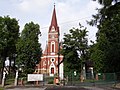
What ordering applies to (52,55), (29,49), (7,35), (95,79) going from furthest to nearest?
1. (52,55)
2. (7,35)
3. (29,49)
4. (95,79)

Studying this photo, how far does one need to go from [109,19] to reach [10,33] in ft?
96.0

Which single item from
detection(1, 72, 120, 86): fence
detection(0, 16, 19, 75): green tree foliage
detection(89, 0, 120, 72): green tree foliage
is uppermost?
detection(0, 16, 19, 75): green tree foliage

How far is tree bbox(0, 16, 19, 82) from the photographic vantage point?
51.2 m

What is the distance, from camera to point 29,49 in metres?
45.5

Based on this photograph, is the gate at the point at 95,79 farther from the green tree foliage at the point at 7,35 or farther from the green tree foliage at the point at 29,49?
the green tree foliage at the point at 7,35

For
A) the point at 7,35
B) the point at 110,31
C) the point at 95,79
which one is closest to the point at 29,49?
the point at 7,35

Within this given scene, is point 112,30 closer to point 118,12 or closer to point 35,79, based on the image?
point 118,12

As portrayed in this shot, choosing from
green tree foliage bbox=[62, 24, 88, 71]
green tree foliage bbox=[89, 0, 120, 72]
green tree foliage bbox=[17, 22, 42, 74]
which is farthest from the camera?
green tree foliage bbox=[62, 24, 88, 71]

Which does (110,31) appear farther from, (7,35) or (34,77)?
(7,35)

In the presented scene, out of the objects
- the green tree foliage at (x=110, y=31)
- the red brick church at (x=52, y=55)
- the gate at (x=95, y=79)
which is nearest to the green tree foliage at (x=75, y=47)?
the green tree foliage at (x=110, y=31)

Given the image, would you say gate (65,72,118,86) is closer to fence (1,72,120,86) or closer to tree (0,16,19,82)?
fence (1,72,120,86)

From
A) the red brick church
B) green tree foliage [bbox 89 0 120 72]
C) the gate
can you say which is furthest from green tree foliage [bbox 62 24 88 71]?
the red brick church

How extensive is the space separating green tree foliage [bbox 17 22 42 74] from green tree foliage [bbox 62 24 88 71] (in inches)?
605

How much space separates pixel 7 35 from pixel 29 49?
8.06m
